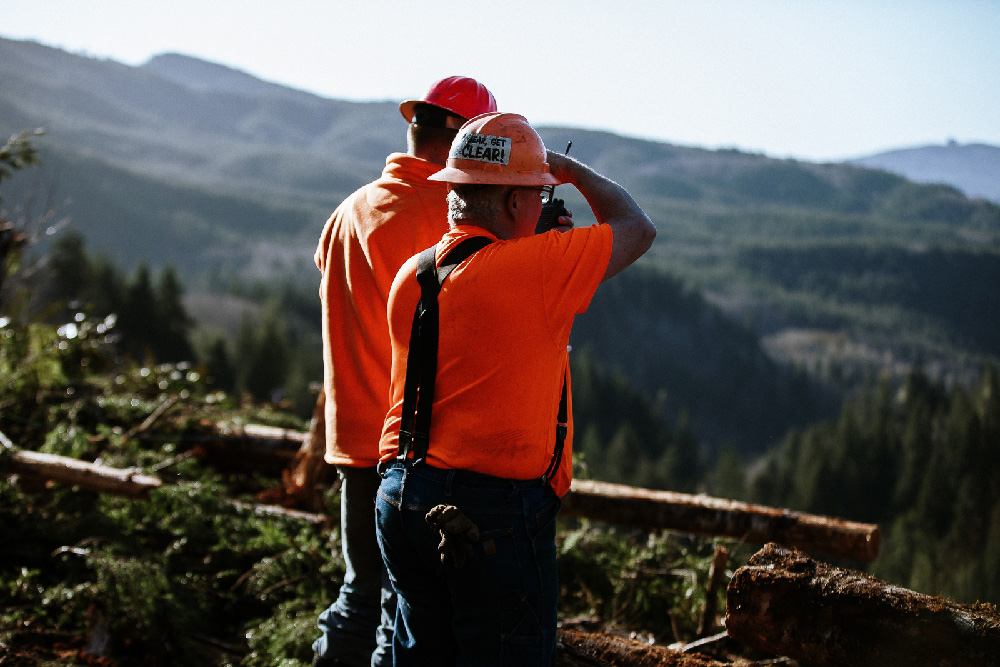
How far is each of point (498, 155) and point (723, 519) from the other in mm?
3808

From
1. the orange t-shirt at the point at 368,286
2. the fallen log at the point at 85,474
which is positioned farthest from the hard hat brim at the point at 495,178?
the fallen log at the point at 85,474

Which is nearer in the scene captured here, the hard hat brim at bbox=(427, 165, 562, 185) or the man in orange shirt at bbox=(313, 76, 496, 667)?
the hard hat brim at bbox=(427, 165, 562, 185)

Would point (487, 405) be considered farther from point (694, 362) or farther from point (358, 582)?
point (694, 362)

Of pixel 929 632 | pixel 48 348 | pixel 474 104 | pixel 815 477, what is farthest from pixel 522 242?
pixel 815 477

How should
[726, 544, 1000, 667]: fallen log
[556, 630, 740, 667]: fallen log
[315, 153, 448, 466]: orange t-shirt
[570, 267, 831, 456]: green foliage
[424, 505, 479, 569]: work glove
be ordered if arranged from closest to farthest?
[424, 505, 479, 569]: work glove, [726, 544, 1000, 667]: fallen log, [315, 153, 448, 466]: orange t-shirt, [556, 630, 740, 667]: fallen log, [570, 267, 831, 456]: green foliage

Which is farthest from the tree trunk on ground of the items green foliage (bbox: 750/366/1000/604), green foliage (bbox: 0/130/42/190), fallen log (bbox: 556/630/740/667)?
green foliage (bbox: 750/366/1000/604)

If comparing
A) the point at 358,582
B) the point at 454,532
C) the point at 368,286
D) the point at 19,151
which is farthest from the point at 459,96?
the point at 19,151

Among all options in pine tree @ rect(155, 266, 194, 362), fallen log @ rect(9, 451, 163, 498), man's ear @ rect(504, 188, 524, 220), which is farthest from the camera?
pine tree @ rect(155, 266, 194, 362)

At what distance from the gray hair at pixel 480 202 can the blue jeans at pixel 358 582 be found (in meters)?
1.26

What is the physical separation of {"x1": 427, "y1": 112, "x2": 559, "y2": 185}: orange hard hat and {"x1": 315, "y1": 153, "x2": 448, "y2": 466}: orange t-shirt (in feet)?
1.87

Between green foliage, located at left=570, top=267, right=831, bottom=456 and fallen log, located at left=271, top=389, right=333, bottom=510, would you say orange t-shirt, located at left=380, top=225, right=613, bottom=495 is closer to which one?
fallen log, located at left=271, top=389, right=333, bottom=510

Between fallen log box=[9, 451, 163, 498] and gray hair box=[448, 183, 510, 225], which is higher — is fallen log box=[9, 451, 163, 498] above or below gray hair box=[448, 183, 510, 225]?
below

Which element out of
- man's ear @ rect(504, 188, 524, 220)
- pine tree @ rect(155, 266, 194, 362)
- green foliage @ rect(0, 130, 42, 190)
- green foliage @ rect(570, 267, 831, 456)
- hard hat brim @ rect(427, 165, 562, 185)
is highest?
hard hat brim @ rect(427, 165, 562, 185)

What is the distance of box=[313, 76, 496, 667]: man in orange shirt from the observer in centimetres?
310
